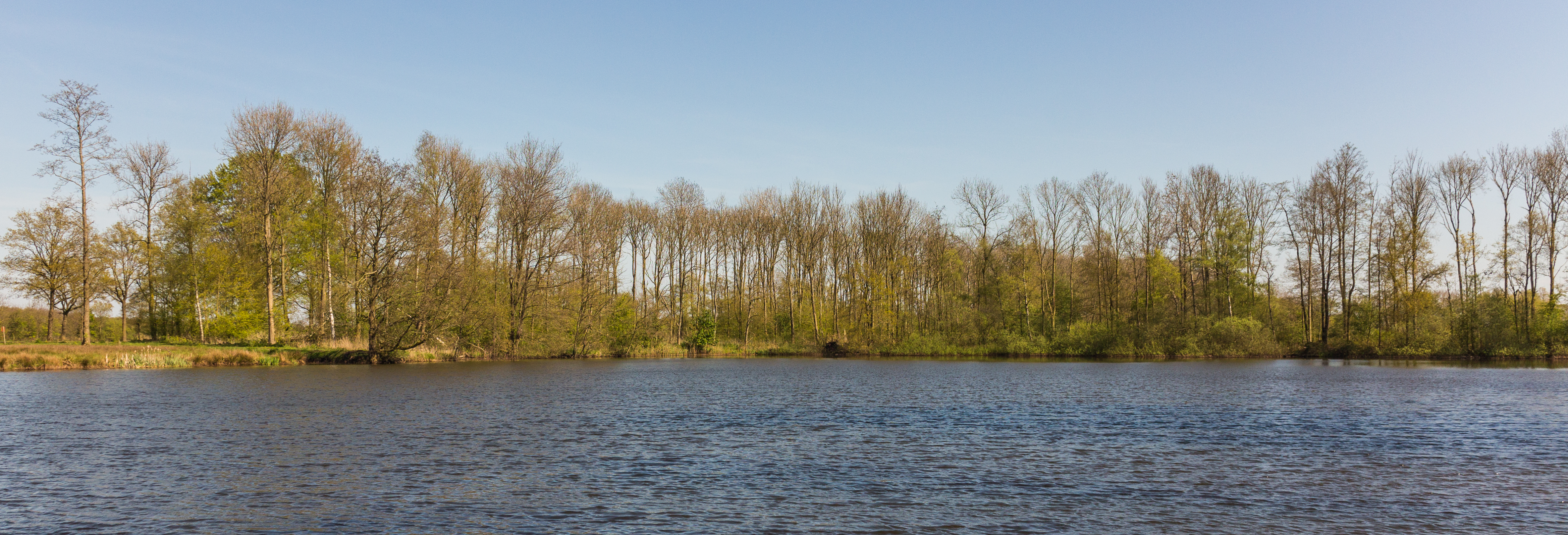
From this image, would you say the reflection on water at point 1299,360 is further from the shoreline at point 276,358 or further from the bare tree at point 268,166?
the bare tree at point 268,166

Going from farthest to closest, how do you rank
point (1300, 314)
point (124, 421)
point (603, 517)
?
point (1300, 314)
point (124, 421)
point (603, 517)

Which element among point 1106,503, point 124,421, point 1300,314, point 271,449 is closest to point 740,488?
point 1106,503

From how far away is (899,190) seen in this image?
6969 cm

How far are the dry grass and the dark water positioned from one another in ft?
31.5

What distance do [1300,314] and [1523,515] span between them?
59.5m

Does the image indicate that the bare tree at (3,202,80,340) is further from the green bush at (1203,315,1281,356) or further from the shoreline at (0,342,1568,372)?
the green bush at (1203,315,1281,356)

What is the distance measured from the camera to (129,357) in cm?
3778

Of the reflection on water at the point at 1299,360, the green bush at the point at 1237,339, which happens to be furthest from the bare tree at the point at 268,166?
the green bush at the point at 1237,339

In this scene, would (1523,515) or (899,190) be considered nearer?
(1523,515)

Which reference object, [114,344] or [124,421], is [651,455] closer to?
[124,421]

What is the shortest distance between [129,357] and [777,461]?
125 ft

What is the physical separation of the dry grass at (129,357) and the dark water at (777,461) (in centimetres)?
961

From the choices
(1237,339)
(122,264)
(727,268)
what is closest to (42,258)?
(122,264)

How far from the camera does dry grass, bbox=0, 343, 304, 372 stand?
1415 inches
